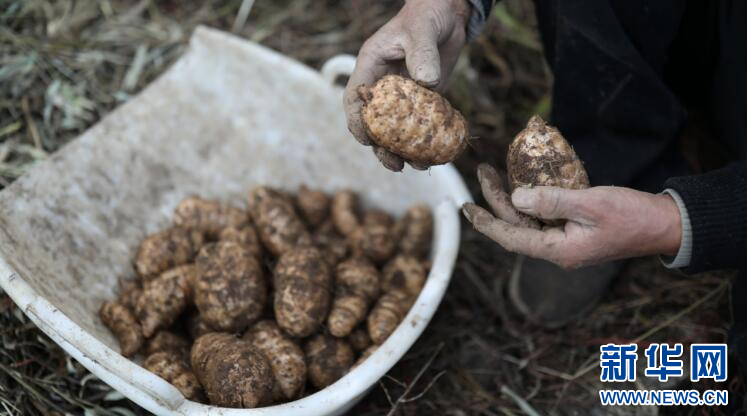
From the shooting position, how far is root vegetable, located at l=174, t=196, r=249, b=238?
8.38 ft

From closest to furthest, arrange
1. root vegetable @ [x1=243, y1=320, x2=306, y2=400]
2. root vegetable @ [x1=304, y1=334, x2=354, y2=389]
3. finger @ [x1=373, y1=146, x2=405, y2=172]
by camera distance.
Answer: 1. finger @ [x1=373, y1=146, x2=405, y2=172]
2. root vegetable @ [x1=243, y1=320, x2=306, y2=400]
3. root vegetable @ [x1=304, y1=334, x2=354, y2=389]

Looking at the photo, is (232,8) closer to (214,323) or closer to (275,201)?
(275,201)

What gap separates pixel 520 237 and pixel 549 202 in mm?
140

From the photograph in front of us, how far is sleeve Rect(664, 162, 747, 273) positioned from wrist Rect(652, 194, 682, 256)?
0.03 metres

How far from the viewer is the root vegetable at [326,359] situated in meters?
2.15

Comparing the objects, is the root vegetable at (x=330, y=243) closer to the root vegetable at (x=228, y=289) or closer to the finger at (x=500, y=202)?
the root vegetable at (x=228, y=289)

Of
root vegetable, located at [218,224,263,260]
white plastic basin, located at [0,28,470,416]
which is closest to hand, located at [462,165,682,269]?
white plastic basin, located at [0,28,470,416]

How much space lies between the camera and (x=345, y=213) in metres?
2.68

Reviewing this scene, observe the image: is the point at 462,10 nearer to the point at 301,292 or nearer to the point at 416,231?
the point at 416,231

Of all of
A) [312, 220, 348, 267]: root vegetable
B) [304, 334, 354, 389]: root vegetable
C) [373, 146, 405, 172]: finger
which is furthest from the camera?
[312, 220, 348, 267]: root vegetable

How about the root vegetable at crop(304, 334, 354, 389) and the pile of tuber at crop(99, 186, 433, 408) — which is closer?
the pile of tuber at crop(99, 186, 433, 408)

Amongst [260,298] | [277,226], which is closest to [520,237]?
[260,298]

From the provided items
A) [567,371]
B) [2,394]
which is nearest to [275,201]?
[2,394]

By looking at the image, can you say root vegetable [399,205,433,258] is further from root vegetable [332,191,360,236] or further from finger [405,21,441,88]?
finger [405,21,441,88]
